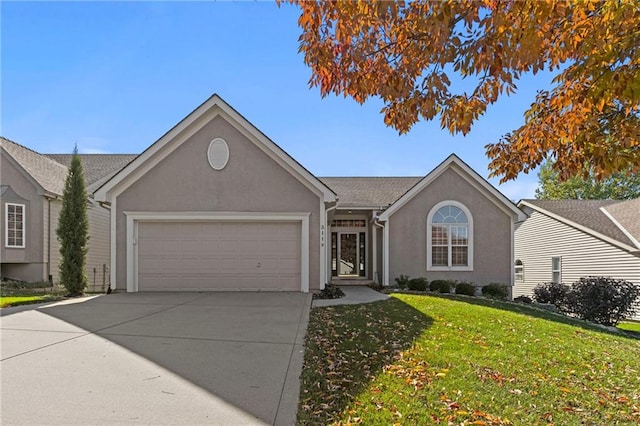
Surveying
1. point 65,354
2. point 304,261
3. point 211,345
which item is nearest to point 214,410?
point 211,345

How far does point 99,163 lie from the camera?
23375mm

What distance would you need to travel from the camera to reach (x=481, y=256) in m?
16.5

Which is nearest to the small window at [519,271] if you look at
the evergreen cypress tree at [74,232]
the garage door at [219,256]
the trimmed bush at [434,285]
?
the trimmed bush at [434,285]

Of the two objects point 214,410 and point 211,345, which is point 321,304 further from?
point 214,410

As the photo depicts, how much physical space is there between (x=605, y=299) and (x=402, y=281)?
21.5 ft

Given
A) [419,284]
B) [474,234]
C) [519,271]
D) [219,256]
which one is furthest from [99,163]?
[519,271]

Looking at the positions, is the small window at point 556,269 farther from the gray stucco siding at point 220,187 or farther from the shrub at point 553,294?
the gray stucco siding at point 220,187

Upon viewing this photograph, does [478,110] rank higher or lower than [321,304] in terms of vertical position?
higher

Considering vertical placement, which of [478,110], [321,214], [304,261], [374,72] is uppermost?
[374,72]

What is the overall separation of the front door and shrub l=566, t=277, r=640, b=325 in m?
9.24

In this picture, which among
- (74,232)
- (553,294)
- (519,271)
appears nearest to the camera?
(74,232)

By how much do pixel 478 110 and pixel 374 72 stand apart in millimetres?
1340

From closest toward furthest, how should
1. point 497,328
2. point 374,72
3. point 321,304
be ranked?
point 374,72 → point 497,328 → point 321,304

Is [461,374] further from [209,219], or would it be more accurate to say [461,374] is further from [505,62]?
[209,219]
